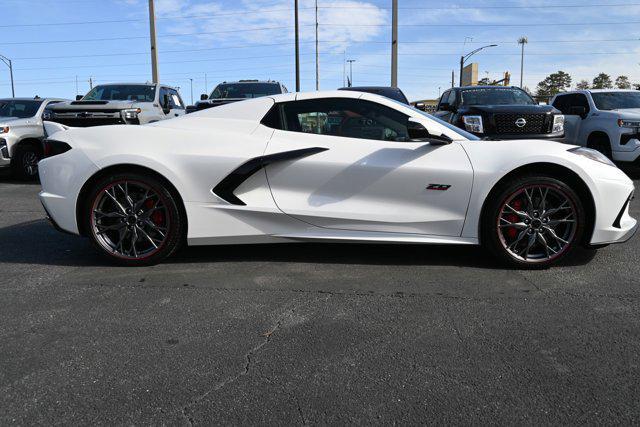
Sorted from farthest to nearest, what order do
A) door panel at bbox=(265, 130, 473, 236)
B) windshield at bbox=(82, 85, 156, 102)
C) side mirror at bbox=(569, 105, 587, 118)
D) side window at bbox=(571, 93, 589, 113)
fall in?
windshield at bbox=(82, 85, 156, 102), side window at bbox=(571, 93, 589, 113), side mirror at bbox=(569, 105, 587, 118), door panel at bbox=(265, 130, 473, 236)

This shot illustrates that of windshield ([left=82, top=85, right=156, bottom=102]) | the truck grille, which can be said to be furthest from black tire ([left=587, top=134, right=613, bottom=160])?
windshield ([left=82, top=85, right=156, bottom=102])

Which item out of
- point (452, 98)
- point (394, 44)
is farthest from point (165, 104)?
point (394, 44)

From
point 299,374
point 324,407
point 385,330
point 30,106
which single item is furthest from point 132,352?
point 30,106

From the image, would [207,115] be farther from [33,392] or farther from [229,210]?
[33,392]

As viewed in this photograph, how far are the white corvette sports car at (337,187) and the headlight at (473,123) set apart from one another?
4415 millimetres

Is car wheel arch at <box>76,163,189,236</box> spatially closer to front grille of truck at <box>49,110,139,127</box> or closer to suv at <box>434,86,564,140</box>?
suv at <box>434,86,564,140</box>

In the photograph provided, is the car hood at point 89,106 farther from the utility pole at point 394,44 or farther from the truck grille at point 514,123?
the utility pole at point 394,44

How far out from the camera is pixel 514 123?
8.34 metres

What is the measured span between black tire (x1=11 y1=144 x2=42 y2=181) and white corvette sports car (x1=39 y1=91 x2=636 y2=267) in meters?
6.69

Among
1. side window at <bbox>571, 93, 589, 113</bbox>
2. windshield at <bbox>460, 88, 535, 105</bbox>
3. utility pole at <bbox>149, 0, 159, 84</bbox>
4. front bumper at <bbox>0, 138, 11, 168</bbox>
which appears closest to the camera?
front bumper at <bbox>0, 138, 11, 168</bbox>

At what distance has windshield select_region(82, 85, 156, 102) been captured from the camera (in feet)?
38.7

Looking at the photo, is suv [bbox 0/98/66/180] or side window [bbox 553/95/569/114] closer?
suv [bbox 0/98/66/180]

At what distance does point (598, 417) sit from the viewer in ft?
6.97

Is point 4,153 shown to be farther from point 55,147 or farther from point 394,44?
point 394,44
